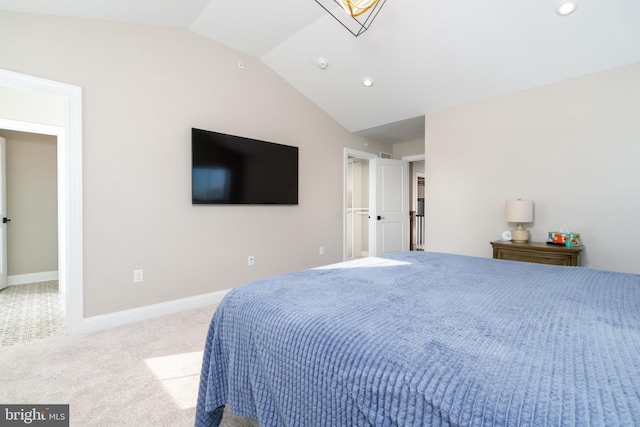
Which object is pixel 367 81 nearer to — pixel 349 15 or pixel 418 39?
pixel 418 39

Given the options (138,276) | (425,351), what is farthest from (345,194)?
(425,351)

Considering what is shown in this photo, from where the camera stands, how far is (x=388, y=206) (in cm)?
516

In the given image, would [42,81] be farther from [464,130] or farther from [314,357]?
[464,130]

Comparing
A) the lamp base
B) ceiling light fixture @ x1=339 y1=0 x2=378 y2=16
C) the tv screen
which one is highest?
ceiling light fixture @ x1=339 y1=0 x2=378 y2=16

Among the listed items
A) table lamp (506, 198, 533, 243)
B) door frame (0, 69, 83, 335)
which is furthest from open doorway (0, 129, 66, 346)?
table lamp (506, 198, 533, 243)

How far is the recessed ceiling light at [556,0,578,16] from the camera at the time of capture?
7.45 ft

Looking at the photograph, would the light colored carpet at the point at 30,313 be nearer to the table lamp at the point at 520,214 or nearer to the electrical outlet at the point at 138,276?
the electrical outlet at the point at 138,276

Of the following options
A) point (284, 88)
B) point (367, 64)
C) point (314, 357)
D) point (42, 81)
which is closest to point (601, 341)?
point (314, 357)

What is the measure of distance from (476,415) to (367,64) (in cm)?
342

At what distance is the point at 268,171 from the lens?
12.0 feet

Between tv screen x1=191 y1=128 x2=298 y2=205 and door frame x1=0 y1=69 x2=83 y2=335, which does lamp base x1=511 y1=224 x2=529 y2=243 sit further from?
door frame x1=0 y1=69 x2=83 y2=335

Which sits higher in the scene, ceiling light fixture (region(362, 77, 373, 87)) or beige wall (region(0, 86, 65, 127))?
ceiling light fixture (region(362, 77, 373, 87))

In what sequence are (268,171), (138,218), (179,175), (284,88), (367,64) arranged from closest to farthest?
(138,218) < (179,175) < (367,64) < (268,171) < (284,88)

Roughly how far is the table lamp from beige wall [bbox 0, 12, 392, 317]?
253 centimetres
